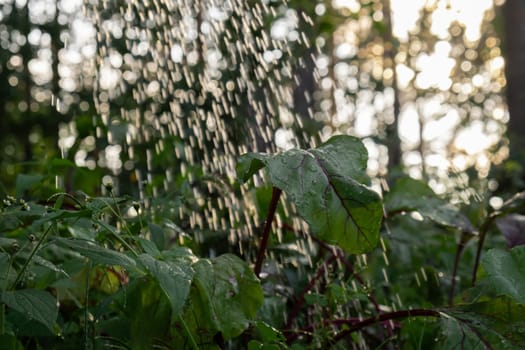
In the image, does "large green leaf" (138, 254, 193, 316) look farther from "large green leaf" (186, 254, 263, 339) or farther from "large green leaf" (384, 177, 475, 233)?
"large green leaf" (384, 177, 475, 233)

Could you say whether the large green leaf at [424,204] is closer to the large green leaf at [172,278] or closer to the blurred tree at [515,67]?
the large green leaf at [172,278]

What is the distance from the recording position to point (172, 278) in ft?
2.61

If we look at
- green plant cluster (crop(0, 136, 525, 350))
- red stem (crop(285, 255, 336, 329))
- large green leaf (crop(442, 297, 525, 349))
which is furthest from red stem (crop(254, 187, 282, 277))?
large green leaf (crop(442, 297, 525, 349))

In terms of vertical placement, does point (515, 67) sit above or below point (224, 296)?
above

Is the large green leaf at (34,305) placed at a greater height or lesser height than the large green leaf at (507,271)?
greater

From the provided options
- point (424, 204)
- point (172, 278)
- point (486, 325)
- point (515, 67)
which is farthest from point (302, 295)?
point (515, 67)

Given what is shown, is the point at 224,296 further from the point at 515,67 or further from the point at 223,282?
the point at 515,67

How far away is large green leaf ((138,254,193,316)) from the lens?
30.4 inches

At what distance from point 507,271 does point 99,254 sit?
62 cm

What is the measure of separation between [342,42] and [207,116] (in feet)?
38.0

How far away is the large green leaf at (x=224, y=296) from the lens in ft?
3.07

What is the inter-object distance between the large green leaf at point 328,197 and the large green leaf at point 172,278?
0.18m

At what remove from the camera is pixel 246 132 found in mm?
2785

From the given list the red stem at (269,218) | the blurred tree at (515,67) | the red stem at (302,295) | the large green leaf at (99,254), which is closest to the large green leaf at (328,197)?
the red stem at (269,218)
